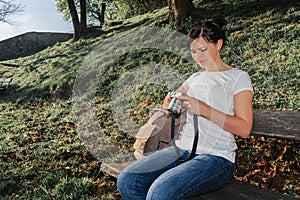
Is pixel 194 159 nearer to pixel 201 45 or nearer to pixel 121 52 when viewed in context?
pixel 201 45

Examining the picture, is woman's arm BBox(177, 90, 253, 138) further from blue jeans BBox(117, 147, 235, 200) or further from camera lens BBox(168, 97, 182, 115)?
blue jeans BBox(117, 147, 235, 200)

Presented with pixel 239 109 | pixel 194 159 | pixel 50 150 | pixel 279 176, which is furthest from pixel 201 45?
pixel 50 150

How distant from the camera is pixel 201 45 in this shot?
2.68 m

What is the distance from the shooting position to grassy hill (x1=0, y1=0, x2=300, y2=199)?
13.5 feet

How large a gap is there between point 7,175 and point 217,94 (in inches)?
147

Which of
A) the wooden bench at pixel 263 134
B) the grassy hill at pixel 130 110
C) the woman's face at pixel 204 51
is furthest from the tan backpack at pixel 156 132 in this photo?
the woman's face at pixel 204 51

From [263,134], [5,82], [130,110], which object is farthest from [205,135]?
[5,82]

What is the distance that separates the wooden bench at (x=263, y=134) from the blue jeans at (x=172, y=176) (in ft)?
0.24

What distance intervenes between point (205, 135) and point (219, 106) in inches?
9.9

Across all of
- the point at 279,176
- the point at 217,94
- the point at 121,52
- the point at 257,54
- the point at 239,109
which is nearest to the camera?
the point at 239,109

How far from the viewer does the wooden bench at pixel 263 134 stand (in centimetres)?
248

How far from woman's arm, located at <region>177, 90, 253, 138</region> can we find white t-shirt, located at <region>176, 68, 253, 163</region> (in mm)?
111

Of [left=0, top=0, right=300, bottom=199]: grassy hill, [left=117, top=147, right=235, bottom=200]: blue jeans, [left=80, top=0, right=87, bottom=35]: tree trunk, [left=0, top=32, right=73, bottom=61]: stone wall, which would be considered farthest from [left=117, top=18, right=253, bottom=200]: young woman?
[left=0, top=32, right=73, bottom=61]: stone wall

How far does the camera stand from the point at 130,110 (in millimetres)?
7395
